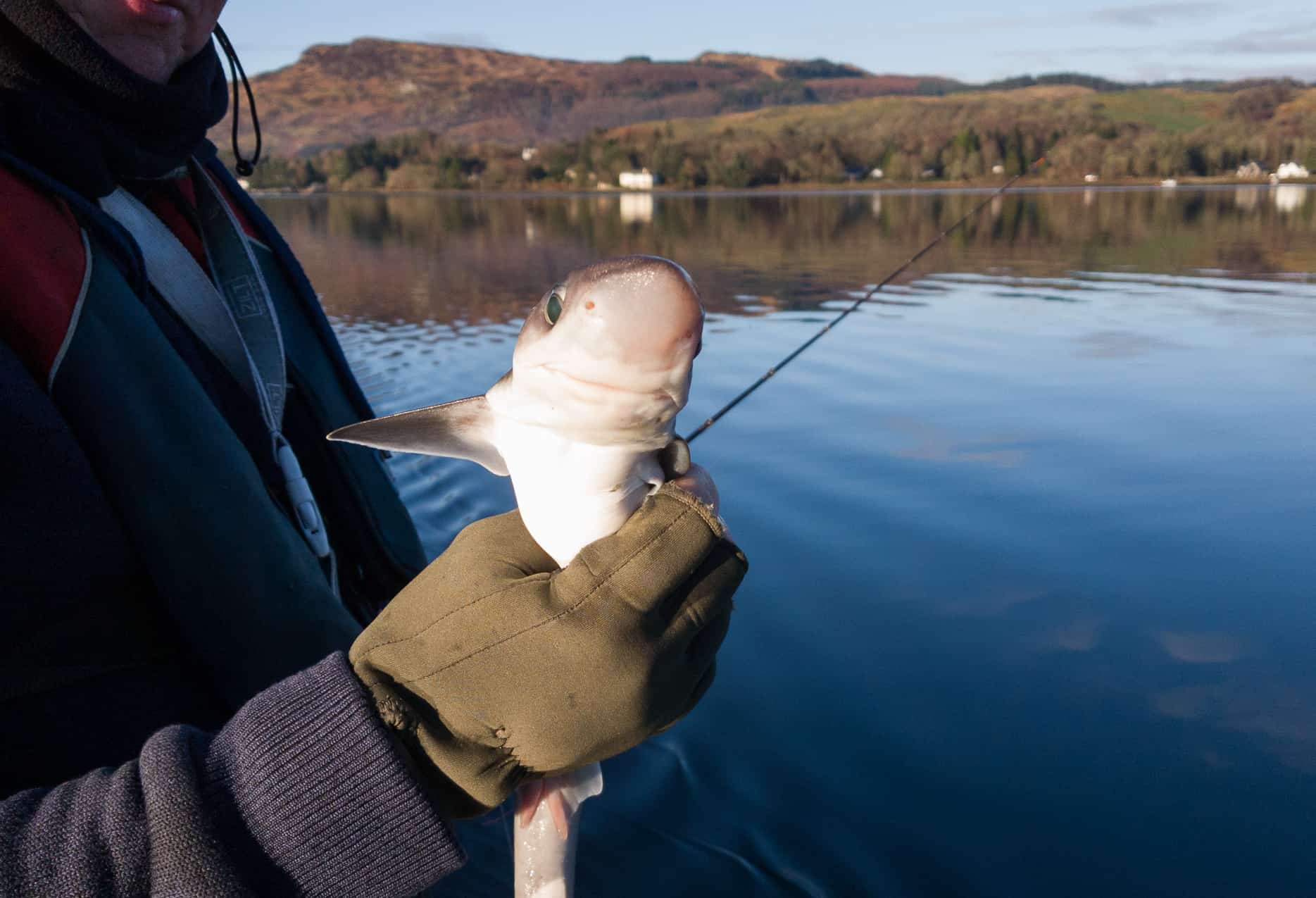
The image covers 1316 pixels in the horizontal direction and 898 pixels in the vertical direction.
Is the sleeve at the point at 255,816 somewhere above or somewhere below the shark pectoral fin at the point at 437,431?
below

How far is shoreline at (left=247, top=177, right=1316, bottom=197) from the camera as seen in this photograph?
6303cm

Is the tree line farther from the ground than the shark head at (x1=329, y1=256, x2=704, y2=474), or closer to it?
farther from the ground

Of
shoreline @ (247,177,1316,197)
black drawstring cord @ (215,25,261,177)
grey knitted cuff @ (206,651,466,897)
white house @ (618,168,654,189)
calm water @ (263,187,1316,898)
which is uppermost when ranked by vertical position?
white house @ (618,168,654,189)

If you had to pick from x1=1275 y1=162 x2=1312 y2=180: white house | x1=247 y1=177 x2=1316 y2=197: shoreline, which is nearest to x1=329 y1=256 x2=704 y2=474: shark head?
x1=247 y1=177 x2=1316 y2=197: shoreline

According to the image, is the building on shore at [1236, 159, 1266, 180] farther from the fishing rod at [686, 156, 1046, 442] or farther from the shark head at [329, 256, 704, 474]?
the shark head at [329, 256, 704, 474]

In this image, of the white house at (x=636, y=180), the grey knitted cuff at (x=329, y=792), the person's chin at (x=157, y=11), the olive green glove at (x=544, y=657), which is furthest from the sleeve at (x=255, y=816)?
the white house at (x=636, y=180)

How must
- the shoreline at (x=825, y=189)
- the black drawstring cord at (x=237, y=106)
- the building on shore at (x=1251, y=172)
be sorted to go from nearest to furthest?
the black drawstring cord at (x=237, y=106), the shoreline at (x=825, y=189), the building on shore at (x=1251, y=172)

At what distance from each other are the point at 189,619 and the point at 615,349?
1.10m

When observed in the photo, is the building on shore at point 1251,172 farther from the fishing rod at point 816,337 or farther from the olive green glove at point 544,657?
the olive green glove at point 544,657

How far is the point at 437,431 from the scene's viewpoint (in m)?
1.99

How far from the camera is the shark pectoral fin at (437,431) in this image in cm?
194

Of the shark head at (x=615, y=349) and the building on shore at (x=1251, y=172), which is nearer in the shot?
the shark head at (x=615, y=349)

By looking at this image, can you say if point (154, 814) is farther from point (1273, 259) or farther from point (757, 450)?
point (1273, 259)

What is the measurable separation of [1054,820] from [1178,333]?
1105cm
